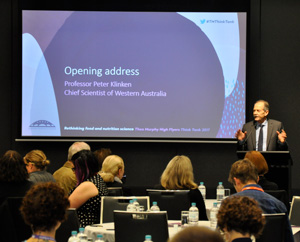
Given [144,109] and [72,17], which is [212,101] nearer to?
[144,109]

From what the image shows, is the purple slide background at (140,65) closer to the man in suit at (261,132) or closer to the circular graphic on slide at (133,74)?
the circular graphic on slide at (133,74)

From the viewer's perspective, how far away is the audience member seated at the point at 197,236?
1627 millimetres

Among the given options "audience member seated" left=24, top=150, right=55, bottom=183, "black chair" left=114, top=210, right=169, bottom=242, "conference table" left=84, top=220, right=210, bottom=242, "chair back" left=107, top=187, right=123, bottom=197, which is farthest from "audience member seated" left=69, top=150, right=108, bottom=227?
"black chair" left=114, top=210, right=169, bottom=242

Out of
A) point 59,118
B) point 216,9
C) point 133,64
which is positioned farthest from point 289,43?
point 59,118

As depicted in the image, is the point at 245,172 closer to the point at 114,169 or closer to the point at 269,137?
the point at 114,169

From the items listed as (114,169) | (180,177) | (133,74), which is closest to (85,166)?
(180,177)

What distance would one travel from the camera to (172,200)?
215 inches

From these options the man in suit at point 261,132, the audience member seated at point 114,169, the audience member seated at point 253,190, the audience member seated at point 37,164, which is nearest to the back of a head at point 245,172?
the audience member seated at point 253,190

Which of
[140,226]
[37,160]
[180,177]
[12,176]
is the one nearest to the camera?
[140,226]

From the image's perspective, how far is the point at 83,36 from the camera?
9242mm

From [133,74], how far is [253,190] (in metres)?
5.27

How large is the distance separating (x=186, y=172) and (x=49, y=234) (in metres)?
3.07

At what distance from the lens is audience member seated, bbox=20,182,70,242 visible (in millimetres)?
2787

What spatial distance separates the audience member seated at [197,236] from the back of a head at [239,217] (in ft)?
4.18
